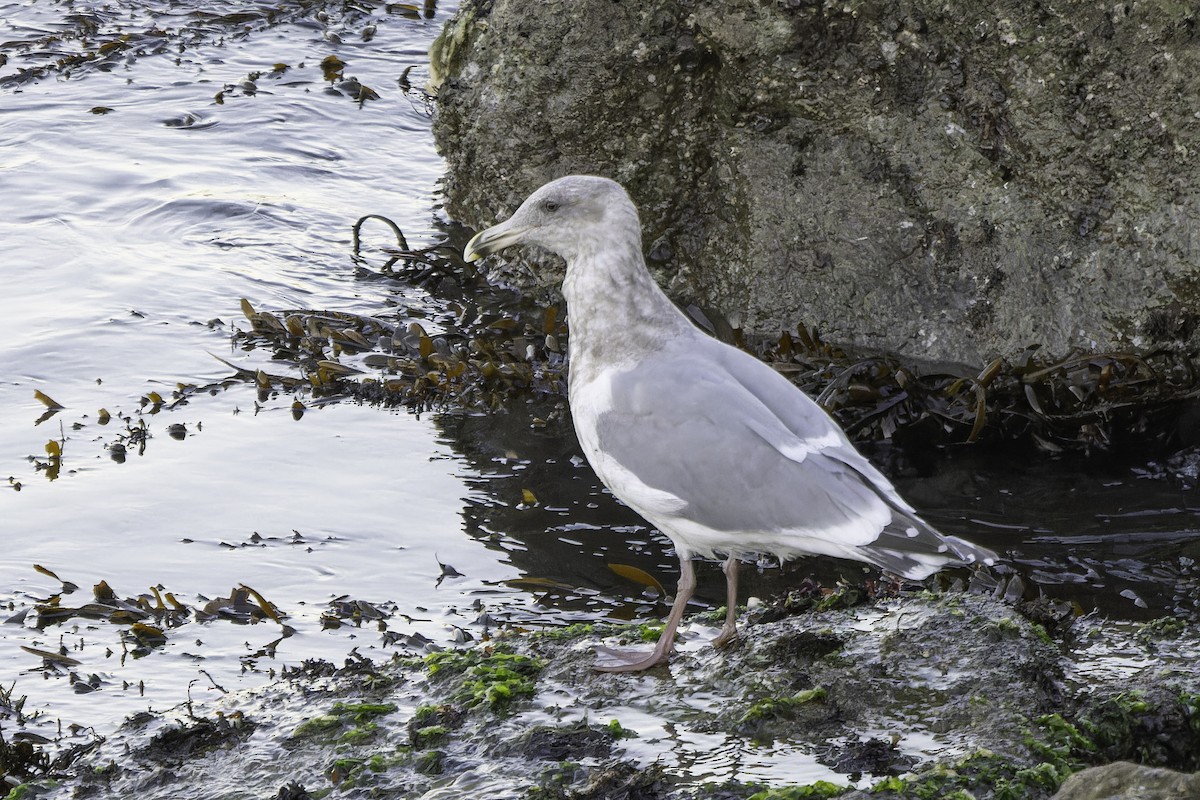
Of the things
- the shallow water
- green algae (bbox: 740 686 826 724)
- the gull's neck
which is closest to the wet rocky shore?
green algae (bbox: 740 686 826 724)

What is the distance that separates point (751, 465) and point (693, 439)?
0.20 m

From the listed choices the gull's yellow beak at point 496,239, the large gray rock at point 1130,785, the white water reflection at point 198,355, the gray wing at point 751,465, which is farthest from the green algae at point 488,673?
the large gray rock at point 1130,785

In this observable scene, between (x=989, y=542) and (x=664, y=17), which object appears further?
(x=664, y=17)

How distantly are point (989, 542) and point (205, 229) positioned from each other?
18.3 ft

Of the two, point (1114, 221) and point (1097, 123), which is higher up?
point (1097, 123)

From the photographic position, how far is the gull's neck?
446 centimetres

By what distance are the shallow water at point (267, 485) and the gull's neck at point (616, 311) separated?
1.19m

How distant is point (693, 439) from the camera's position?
4.19 meters

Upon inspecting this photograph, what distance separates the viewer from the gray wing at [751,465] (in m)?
3.98

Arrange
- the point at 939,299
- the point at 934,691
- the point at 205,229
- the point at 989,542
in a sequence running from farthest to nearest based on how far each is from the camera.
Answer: the point at 205,229, the point at 939,299, the point at 989,542, the point at 934,691

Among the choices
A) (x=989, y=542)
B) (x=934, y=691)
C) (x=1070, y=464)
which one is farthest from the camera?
(x=1070, y=464)

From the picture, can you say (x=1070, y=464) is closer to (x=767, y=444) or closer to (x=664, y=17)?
(x=767, y=444)

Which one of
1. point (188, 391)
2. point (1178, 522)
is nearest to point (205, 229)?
point (188, 391)

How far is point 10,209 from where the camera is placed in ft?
29.5
